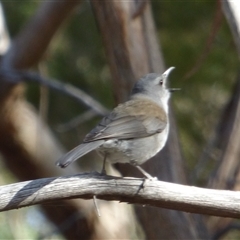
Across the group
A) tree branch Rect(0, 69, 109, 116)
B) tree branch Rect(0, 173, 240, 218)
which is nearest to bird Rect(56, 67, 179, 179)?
tree branch Rect(0, 173, 240, 218)

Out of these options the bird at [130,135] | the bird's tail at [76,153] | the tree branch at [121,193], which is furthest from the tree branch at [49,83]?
the tree branch at [121,193]

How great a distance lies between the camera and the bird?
10.8 feet

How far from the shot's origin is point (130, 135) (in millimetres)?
3494

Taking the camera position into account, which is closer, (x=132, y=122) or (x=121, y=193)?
(x=121, y=193)

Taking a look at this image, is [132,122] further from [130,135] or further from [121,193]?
[121,193]

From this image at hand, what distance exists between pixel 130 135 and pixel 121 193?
2.00 feet

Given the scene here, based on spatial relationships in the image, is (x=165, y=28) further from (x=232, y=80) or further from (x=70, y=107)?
(x=70, y=107)

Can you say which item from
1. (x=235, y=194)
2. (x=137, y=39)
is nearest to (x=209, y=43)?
(x=137, y=39)

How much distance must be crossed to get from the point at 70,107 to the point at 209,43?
222 cm

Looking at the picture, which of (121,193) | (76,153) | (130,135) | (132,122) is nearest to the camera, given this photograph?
(121,193)

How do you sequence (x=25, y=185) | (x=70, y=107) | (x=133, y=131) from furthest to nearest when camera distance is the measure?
(x=70, y=107), (x=133, y=131), (x=25, y=185)

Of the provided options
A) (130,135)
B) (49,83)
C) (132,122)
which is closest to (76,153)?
(130,135)

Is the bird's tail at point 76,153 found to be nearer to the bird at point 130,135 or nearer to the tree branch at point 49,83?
the bird at point 130,135

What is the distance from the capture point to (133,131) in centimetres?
355
